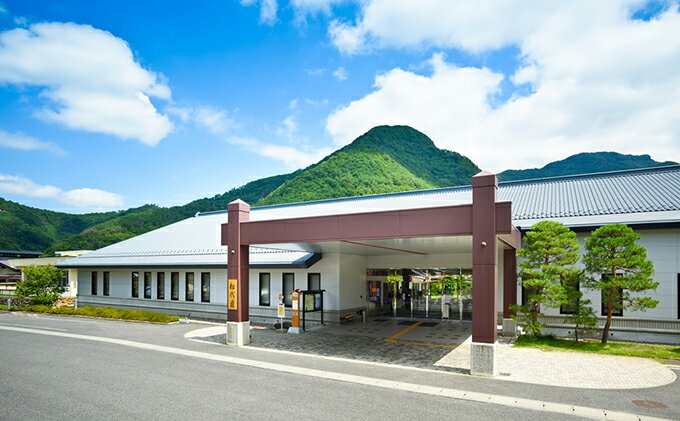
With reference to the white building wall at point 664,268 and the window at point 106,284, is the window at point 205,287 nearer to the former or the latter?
the window at point 106,284

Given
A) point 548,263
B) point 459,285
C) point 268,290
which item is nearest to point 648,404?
point 548,263

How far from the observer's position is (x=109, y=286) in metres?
31.3

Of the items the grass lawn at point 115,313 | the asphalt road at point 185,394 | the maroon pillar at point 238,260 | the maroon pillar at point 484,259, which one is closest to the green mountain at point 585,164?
the grass lawn at point 115,313

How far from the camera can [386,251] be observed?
22578mm

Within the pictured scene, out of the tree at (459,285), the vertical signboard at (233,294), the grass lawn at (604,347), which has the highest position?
the vertical signboard at (233,294)

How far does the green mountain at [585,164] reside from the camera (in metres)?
91.7

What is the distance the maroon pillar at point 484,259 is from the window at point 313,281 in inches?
473

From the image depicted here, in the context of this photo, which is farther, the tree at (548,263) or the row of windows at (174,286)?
the row of windows at (174,286)

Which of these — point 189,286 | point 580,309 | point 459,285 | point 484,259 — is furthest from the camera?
point 189,286

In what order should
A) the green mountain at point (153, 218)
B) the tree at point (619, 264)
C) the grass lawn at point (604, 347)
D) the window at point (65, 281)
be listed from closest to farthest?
1. the tree at point (619, 264)
2. the grass lawn at point (604, 347)
3. the window at point (65, 281)
4. the green mountain at point (153, 218)

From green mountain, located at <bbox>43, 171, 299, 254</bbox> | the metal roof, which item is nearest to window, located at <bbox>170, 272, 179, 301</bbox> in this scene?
the metal roof

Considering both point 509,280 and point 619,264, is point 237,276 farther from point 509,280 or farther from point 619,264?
point 619,264

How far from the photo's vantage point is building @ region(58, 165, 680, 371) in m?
12.8

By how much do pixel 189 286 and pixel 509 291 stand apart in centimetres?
1913
